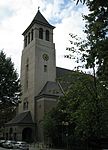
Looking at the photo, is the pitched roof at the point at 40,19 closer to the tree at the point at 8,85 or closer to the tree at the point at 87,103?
the tree at the point at 8,85

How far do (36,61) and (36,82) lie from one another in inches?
204

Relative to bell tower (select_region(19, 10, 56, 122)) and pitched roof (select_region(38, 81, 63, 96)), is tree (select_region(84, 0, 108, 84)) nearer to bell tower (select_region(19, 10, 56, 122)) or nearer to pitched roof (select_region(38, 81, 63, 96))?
pitched roof (select_region(38, 81, 63, 96))

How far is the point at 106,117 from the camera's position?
24.4 meters

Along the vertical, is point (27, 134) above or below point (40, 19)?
below

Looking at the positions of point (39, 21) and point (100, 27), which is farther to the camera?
point (39, 21)

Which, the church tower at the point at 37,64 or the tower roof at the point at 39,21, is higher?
the tower roof at the point at 39,21

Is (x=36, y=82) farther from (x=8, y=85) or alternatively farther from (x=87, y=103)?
(x=87, y=103)

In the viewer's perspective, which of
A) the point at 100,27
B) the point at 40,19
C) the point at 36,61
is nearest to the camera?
the point at 100,27

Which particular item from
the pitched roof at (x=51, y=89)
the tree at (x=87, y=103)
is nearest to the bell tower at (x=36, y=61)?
the pitched roof at (x=51, y=89)

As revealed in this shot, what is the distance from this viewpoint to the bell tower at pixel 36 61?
6381 cm

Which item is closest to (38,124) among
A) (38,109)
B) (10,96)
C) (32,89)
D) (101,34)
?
(38,109)

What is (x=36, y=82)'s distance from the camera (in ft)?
207

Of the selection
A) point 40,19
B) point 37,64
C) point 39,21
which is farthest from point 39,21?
point 37,64

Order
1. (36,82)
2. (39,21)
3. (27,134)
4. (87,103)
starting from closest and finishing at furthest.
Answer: (87,103) → (27,134) → (36,82) → (39,21)
